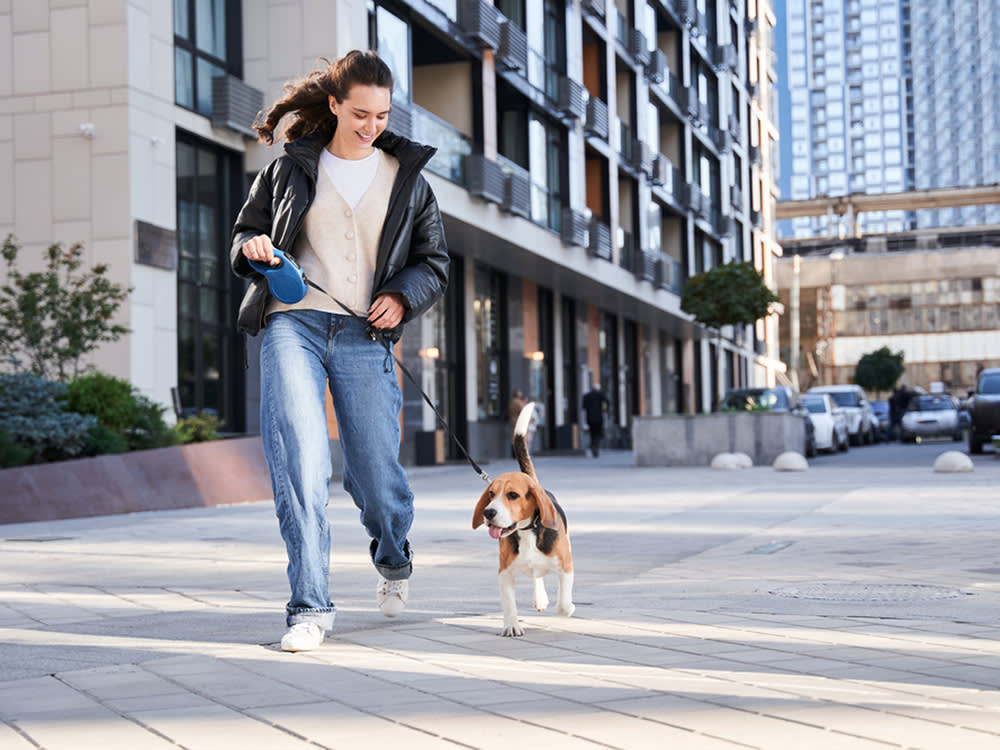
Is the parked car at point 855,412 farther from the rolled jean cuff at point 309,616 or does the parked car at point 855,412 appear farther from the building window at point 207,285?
the rolled jean cuff at point 309,616

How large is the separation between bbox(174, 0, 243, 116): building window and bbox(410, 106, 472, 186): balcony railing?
130 inches

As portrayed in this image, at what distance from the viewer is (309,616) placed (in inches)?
189

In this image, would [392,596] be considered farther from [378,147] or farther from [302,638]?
[378,147]

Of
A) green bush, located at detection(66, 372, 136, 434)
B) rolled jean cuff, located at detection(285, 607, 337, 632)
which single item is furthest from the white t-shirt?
green bush, located at detection(66, 372, 136, 434)

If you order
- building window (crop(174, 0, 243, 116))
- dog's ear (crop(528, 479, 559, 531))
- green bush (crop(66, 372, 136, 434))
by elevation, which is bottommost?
→ dog's ear (crop(528, 479, 559, 531))

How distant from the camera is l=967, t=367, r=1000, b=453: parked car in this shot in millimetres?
25047

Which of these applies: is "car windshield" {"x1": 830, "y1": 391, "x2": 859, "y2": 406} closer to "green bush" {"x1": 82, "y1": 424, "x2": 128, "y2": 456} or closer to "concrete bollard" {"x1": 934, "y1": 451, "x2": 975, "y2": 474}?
"concrete bollard" {"x1": 934, "y1": 451, "x2": 975, "y2": 474}

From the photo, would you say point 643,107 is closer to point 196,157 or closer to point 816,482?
point 196,157

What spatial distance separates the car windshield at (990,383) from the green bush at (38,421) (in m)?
17.8

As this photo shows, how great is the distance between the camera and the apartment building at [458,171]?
18719mm

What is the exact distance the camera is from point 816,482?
17625 millimetres

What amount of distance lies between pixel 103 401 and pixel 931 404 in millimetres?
29498

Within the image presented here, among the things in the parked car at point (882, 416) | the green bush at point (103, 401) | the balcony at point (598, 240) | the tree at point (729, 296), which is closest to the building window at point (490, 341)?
the balcony at point (598, 240)

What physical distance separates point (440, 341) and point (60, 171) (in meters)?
12.0
